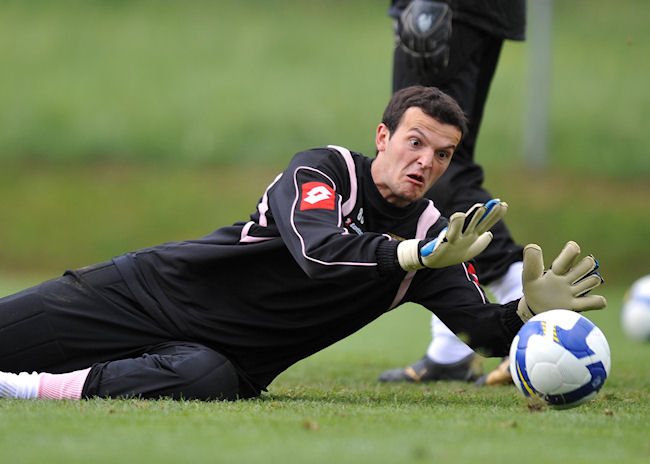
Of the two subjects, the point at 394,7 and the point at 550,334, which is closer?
the point at 550,334

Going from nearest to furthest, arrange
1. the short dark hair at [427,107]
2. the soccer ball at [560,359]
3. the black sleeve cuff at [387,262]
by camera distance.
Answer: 1. the black sleeve cuff at [387,262]
2. the soccer ball at [560,359]
3. the short dark hair at [427,107]

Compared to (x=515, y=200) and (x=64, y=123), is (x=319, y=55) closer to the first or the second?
(x=64, y=123)

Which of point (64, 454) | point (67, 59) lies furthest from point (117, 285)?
point (67, 59)

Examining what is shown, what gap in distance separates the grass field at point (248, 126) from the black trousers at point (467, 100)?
0.96m

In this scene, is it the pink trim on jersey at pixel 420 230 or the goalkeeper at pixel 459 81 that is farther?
the goalkeeper at pixel 459 81

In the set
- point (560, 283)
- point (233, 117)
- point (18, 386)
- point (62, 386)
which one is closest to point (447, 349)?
point (560, 283)

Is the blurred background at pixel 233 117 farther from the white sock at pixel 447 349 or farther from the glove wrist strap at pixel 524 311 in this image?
the glove wrist strap at pixel 524 311

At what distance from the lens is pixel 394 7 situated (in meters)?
5.72

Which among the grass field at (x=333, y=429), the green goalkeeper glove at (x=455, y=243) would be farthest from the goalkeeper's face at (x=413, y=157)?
the grass field at (x=333, y=429)

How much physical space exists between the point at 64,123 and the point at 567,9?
446 inches

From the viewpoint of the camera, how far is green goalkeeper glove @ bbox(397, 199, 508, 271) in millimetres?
3400

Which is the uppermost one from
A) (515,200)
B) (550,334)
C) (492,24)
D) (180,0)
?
(180,0)

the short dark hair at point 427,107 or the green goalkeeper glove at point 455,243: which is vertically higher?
the short dark hair at point 427,107

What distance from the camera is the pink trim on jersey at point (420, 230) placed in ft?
13.2
